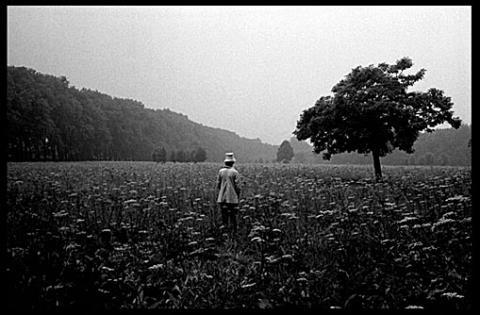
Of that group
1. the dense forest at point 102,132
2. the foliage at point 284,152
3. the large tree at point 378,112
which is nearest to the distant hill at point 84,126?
the dense forest at point 102,132

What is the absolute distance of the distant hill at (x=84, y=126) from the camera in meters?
36.0

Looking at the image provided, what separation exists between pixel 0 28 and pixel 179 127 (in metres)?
87.1

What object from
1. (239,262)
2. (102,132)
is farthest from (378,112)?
(102,132)

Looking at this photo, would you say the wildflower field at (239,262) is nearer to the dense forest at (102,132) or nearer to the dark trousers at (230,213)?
the dark trousers at (230,213)

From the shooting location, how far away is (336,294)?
213 inches

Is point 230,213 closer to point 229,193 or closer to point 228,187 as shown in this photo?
point 229,193

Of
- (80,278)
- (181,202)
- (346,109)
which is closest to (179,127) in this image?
(346,109)

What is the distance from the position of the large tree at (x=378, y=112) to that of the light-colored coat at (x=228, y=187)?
490 inches

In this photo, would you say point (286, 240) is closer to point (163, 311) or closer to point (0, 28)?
point (163, 311)

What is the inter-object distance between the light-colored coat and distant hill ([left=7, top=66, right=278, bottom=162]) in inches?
1166

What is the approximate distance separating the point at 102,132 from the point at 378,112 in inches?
2159

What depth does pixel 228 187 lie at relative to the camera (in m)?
9.55

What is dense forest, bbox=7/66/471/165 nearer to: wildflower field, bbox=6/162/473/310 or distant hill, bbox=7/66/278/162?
distant hill, bbox=7/66/278/162

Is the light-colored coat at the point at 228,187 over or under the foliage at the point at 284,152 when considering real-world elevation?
under
